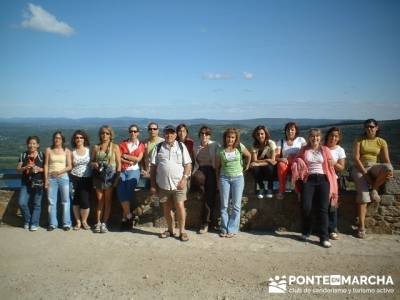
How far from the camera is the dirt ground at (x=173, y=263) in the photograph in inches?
154

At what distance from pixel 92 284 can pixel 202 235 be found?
86.2 inches

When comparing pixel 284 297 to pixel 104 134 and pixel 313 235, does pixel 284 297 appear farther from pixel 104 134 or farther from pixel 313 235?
pixel 104 134

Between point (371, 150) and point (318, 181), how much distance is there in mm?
1080

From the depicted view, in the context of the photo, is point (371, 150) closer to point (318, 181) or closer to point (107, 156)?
point (318, 181)

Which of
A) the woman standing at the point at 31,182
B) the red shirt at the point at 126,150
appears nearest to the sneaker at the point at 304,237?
the red shirt at the point at 126,150

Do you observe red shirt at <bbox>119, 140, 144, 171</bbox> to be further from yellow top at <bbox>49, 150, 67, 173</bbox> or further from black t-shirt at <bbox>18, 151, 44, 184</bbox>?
black t-shirt at <bbox>18, 151, 44, 184</bbox>

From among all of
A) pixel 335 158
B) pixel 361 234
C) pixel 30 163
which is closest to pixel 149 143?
pixel 30 163

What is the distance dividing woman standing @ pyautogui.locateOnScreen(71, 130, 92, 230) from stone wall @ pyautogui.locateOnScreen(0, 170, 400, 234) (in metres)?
0.29

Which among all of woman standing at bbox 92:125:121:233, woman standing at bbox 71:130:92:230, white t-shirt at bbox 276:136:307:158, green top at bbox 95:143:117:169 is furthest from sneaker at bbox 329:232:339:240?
woman standing at bbox 71:130:92:230

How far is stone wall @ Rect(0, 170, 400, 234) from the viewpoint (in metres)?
5.60

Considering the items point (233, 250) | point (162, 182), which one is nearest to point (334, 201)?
point (233, 250)

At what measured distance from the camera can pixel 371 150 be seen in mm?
5457

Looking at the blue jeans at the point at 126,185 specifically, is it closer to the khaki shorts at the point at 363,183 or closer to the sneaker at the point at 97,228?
the sneaker at the point at 97,228

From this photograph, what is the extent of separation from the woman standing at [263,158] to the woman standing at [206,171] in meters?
0.70
